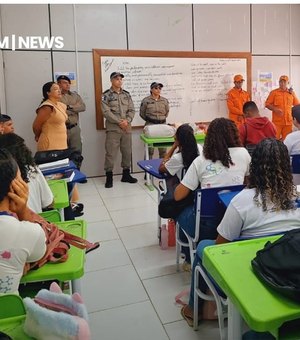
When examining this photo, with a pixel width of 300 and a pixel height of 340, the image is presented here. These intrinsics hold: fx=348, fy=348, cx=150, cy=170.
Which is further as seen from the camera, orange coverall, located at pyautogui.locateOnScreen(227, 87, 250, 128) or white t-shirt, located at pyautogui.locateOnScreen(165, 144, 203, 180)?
orange coverall, located at pyautogui.locateOnScreen(227, 87, 250, 128)

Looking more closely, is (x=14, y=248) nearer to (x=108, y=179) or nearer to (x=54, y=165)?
(x=54, y=165)

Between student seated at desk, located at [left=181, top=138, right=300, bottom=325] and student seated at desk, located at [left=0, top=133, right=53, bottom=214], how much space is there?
3.58ft

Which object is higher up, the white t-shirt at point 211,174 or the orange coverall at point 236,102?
the orange coverall at point 236,102

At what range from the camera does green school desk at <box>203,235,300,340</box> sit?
92 centimetres

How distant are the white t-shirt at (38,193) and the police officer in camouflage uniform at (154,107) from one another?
350 centimetres

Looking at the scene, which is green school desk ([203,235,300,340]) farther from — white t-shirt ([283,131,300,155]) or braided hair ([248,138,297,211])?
white t-shirt ([283,131,300,155])

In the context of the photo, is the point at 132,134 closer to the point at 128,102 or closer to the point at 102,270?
the point at 128,102

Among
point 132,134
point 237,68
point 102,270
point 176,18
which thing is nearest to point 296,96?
point 237,68

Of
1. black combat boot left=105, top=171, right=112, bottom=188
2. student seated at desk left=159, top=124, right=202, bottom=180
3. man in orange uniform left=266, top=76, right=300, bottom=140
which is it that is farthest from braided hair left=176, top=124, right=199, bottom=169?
man in orange uniform left=266, top=76, right=300, bottom=140

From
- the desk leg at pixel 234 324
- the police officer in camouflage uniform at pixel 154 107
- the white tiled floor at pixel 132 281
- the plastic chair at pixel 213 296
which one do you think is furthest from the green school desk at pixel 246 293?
the police officer in camouflage uniform at pixel 154 107

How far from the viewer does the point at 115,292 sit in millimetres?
2352

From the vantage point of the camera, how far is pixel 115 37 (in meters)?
5.46

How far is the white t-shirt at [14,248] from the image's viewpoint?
120cm

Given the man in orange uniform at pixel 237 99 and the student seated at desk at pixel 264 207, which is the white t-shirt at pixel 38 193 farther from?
the man in orange uniform at pixel 237 99
